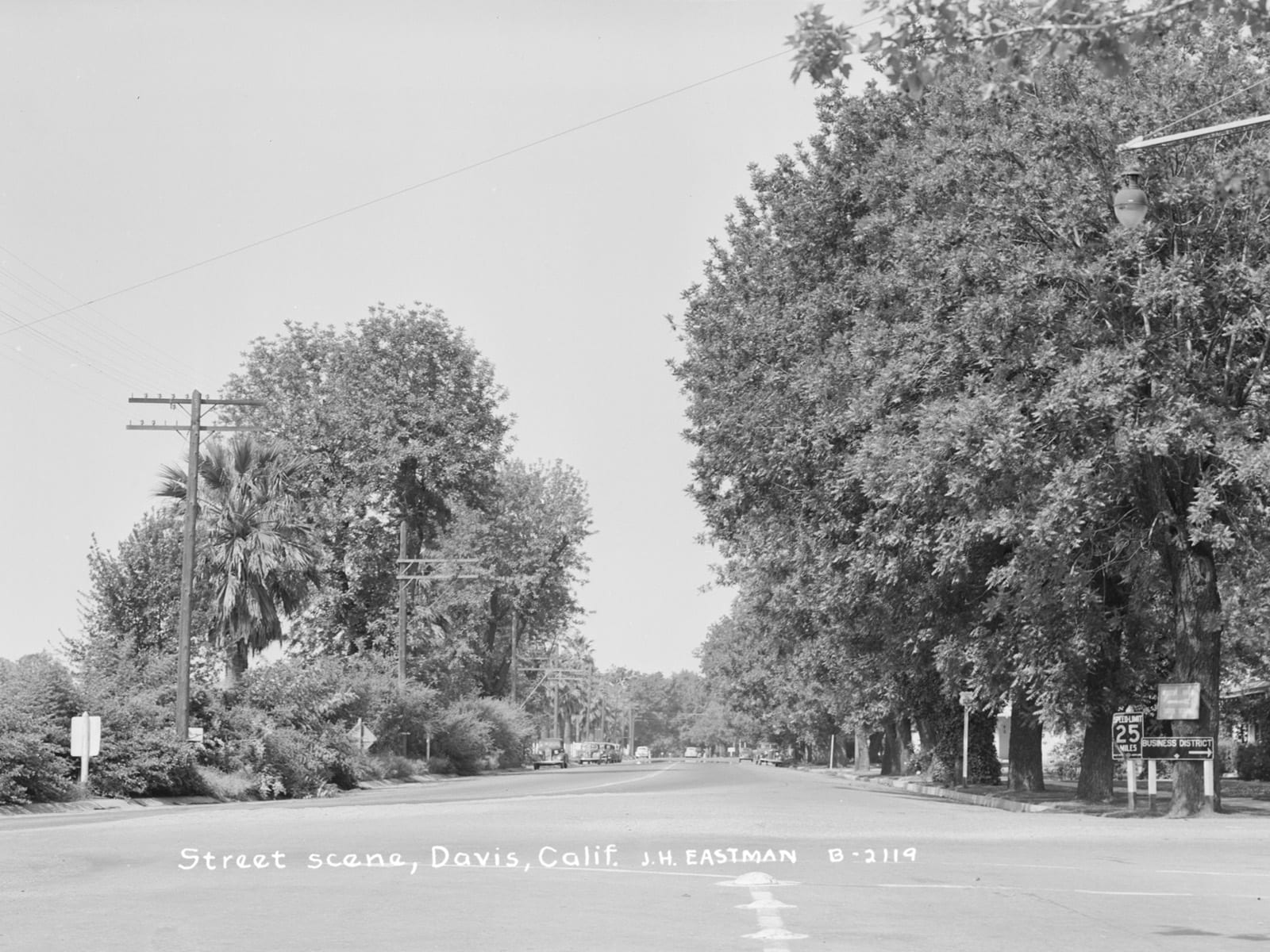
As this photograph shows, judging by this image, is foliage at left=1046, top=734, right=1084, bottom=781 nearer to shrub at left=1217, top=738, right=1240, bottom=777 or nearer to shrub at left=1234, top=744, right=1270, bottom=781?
shrub at left=1217, top=738, right=1240, bottom=777

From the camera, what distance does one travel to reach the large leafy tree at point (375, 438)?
6306 centimetres

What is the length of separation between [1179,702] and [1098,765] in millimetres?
5762

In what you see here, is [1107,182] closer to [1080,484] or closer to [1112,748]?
[1080,484]

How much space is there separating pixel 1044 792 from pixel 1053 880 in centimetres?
2560

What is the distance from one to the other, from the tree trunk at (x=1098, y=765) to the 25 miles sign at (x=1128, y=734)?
95.4 inches

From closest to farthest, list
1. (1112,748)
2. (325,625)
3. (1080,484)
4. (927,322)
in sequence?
(1080,484), (927,322), (1112,748), (325,625)

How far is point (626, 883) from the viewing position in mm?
13719

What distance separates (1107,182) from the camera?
2559 cm

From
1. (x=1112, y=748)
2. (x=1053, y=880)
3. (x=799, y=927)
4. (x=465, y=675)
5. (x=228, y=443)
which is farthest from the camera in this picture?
(x=465, y=675)

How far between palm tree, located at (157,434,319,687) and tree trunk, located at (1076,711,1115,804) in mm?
25538

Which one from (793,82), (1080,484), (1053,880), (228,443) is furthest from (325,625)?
(793,82)

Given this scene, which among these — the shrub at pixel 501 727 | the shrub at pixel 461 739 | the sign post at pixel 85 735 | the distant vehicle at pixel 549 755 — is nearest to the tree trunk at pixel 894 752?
the shrub at pixel 461 739

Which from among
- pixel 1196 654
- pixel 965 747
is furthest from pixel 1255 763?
pixel 1196 654

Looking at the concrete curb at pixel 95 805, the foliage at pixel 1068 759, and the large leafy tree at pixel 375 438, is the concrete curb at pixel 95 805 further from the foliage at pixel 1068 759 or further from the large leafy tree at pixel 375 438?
the foliage at pixel 1068 759
